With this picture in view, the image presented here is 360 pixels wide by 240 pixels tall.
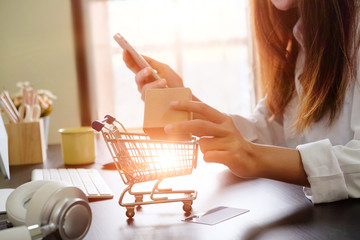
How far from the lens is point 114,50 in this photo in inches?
136

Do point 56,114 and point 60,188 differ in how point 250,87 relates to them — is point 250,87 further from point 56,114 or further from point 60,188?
point 60,188

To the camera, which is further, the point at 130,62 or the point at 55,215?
the point at 130,62

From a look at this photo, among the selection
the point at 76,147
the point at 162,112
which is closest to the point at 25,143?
the point at 76,147

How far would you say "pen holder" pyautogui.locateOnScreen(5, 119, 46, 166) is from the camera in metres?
1.62

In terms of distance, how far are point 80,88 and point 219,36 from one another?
1.25m

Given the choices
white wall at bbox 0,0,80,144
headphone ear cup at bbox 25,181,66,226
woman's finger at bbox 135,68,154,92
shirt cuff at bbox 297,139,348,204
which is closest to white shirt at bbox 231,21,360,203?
shirt cuff at bbox 297,139,348,204

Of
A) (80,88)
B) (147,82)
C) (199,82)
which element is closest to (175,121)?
(147,82)

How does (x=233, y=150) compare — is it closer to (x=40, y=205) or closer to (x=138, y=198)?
(x=138, y=198)

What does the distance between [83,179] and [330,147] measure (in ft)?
2.12

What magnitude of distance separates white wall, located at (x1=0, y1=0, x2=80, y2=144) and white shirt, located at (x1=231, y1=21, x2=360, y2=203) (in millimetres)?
1942

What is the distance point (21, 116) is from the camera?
172 centimetres

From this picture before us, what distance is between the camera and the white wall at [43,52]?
3.00 m

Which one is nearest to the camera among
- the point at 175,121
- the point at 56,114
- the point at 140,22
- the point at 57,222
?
the point at 57,222

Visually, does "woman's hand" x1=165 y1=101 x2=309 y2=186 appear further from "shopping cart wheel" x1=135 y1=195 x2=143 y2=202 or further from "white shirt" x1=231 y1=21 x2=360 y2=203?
"shopping cart wheel" x1=135 y1=195 x2=143 y2=202
